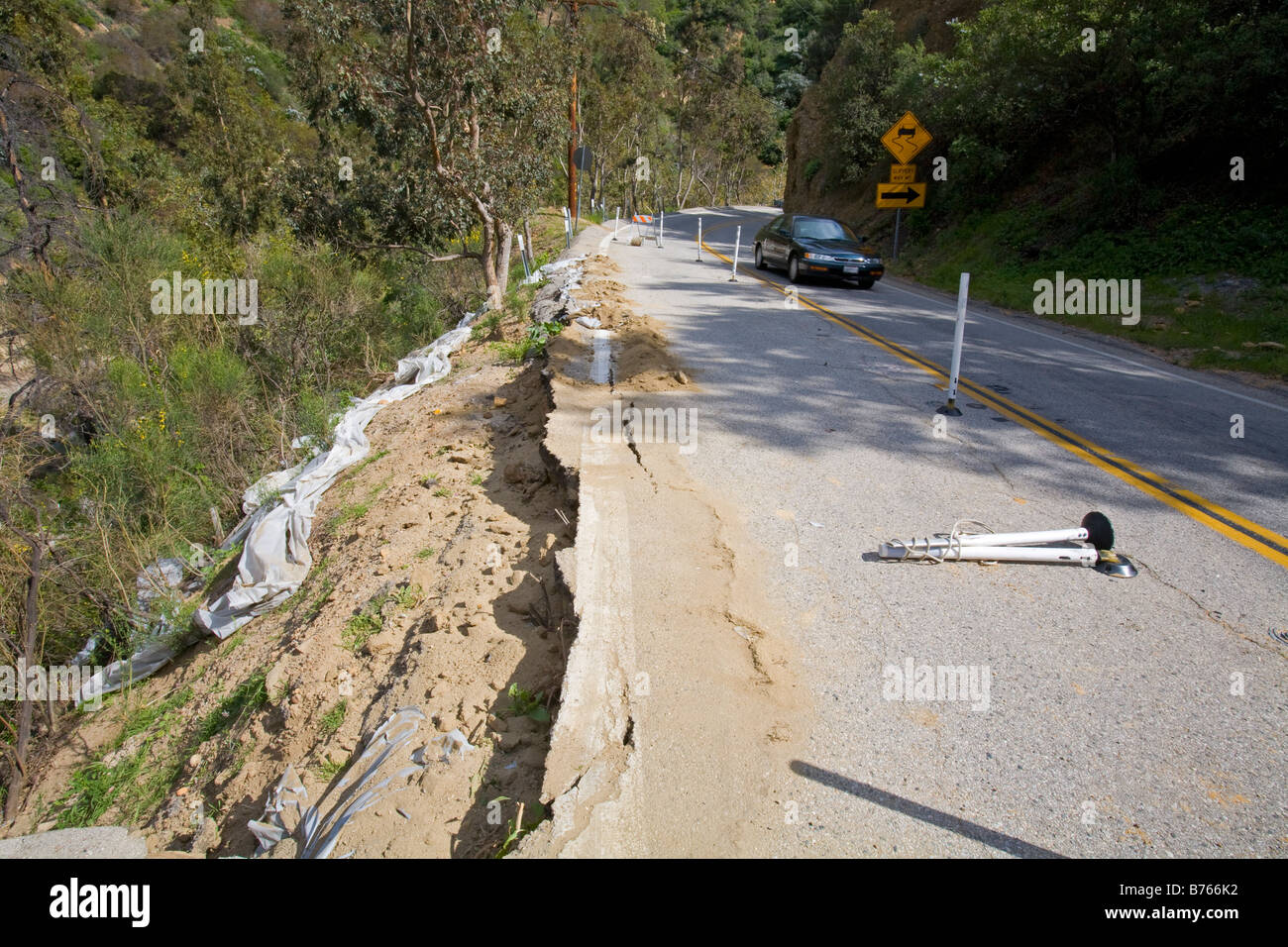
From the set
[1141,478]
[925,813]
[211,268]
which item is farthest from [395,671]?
[211,268]

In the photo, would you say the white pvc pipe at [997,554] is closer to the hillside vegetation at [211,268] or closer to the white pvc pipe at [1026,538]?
the white pvc pipe at [1026,538]

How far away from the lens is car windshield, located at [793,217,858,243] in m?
16.7

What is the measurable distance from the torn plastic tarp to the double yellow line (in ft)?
16.3

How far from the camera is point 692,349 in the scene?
9.60 m

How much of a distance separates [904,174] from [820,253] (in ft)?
29.5

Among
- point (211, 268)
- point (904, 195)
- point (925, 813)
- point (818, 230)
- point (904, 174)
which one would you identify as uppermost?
point (904, 174)

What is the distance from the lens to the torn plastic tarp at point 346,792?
3250 millimetres

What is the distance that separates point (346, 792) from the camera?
11.4 feet

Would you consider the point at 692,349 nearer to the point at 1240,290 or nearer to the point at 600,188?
the point at 1240,290

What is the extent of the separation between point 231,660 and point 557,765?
13.4ft

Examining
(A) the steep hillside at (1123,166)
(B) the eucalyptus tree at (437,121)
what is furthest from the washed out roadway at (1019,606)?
(B) the eucalyptus tree at (437,121)

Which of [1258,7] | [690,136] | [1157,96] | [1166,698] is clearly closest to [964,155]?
[1157,96]

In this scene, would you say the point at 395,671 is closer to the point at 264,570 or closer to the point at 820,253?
the point at 264,570

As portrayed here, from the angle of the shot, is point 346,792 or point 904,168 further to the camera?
point 904,168
